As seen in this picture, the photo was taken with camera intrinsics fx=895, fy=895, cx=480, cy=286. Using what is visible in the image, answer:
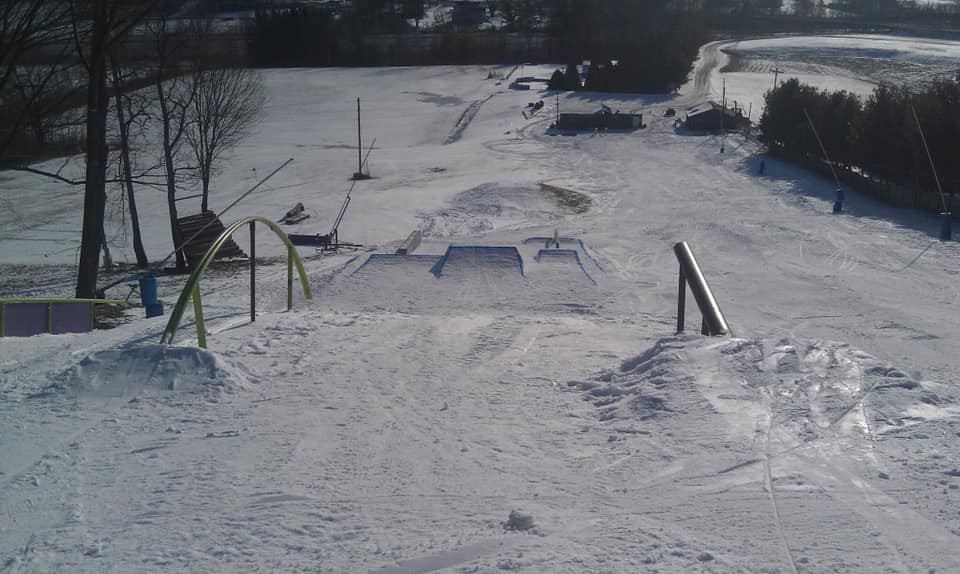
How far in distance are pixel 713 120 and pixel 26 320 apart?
43388 mm

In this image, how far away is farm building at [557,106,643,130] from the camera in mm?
52906

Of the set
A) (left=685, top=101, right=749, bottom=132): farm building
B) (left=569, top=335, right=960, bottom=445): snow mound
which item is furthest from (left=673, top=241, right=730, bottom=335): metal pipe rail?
(left=685, top=101, right=749, bottom=132): farm building

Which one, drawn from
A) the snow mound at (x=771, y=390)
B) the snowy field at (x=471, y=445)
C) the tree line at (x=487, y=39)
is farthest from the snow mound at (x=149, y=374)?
the tree line at (x=487, y=39)

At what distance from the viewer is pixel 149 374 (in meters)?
6.31

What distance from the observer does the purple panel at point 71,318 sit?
12367 mm

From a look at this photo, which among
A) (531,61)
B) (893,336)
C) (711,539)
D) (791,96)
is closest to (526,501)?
(711,539)

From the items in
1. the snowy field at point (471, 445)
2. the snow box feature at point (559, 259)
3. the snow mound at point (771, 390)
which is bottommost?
the snow box feature at point (559, 259)

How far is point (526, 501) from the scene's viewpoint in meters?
4.56

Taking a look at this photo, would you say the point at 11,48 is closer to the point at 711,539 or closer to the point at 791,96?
the point at 711,539

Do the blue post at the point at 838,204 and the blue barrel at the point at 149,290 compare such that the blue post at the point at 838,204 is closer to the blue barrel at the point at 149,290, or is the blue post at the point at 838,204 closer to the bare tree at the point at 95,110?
the bare tree at the point at 95,110

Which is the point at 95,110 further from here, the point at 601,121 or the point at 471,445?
the point at 601,121

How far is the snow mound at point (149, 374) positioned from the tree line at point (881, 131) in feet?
86.1

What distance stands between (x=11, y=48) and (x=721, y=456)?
11532 millimetres

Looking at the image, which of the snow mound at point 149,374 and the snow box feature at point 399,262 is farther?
the snow box feature at point 399,262
